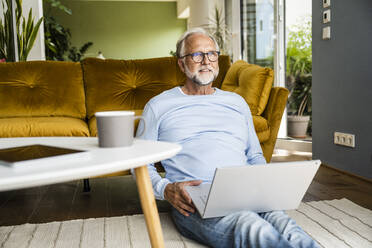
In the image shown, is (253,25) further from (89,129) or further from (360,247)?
(360,247)

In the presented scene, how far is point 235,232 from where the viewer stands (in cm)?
119

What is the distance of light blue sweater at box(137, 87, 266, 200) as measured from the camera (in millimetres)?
1511

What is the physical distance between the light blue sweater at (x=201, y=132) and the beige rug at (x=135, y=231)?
308 millimetres

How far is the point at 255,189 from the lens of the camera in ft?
3.94

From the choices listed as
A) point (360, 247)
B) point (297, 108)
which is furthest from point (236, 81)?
point (297, 108)

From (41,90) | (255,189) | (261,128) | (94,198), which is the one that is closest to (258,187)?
(255,189)

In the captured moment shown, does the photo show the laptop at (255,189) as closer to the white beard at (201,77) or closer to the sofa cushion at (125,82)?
the white beard at (201,77)

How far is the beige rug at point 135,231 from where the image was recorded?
5.09ft

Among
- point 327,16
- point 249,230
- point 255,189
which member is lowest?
point 249,230

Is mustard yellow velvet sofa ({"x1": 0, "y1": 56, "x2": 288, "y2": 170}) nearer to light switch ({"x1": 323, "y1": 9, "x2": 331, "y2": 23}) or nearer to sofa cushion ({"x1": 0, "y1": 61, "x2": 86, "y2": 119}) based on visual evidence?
sofa cushion ({"x1": 0, "y1": 61, "x2": 86, "y2": 119})

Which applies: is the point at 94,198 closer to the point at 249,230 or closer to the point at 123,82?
the point at 123,82

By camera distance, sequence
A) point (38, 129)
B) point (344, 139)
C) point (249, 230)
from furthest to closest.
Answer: point (344, 139) < point (38, 129) < point (249, 230)

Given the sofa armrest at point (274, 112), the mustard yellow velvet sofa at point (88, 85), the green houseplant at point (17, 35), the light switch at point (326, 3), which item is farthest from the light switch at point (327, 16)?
the green houseplant at point (17, 35)

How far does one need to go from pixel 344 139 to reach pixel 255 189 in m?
1.93
